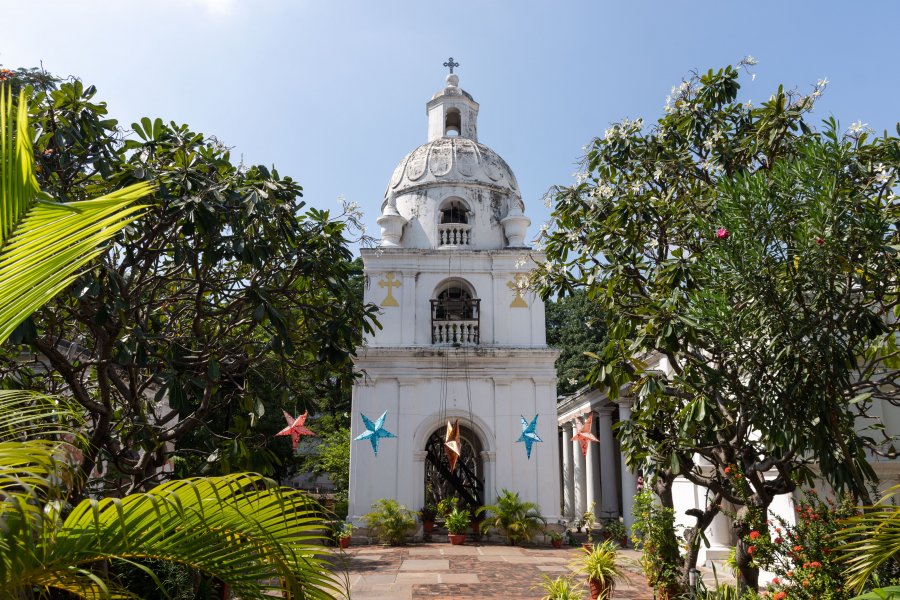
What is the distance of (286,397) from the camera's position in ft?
26.2

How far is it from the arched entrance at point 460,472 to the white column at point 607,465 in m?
4.04

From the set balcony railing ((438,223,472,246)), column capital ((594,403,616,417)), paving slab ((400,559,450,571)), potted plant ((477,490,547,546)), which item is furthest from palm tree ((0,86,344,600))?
column capital ((594,403,616,417))

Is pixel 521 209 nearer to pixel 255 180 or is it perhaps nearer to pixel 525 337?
pixel 525 337

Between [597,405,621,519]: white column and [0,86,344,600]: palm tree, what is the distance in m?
18.3

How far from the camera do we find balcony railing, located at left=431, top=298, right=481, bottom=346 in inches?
714

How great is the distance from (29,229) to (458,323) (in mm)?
15826

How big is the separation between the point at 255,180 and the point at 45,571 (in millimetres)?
5750

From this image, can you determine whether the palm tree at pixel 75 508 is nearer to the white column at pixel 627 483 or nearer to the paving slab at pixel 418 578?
the paving slab at pixel 418 578

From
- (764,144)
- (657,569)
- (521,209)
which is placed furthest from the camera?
(521,209)

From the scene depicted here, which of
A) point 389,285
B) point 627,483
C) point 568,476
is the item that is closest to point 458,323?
point 389,285

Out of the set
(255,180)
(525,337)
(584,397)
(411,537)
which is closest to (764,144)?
(255,180)

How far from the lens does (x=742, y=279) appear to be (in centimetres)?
607

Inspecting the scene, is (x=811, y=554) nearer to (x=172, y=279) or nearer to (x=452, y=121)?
(x=172, y=279)

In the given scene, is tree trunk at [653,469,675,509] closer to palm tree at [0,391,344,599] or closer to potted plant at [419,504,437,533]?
palm tree at [0,391,344,599]
